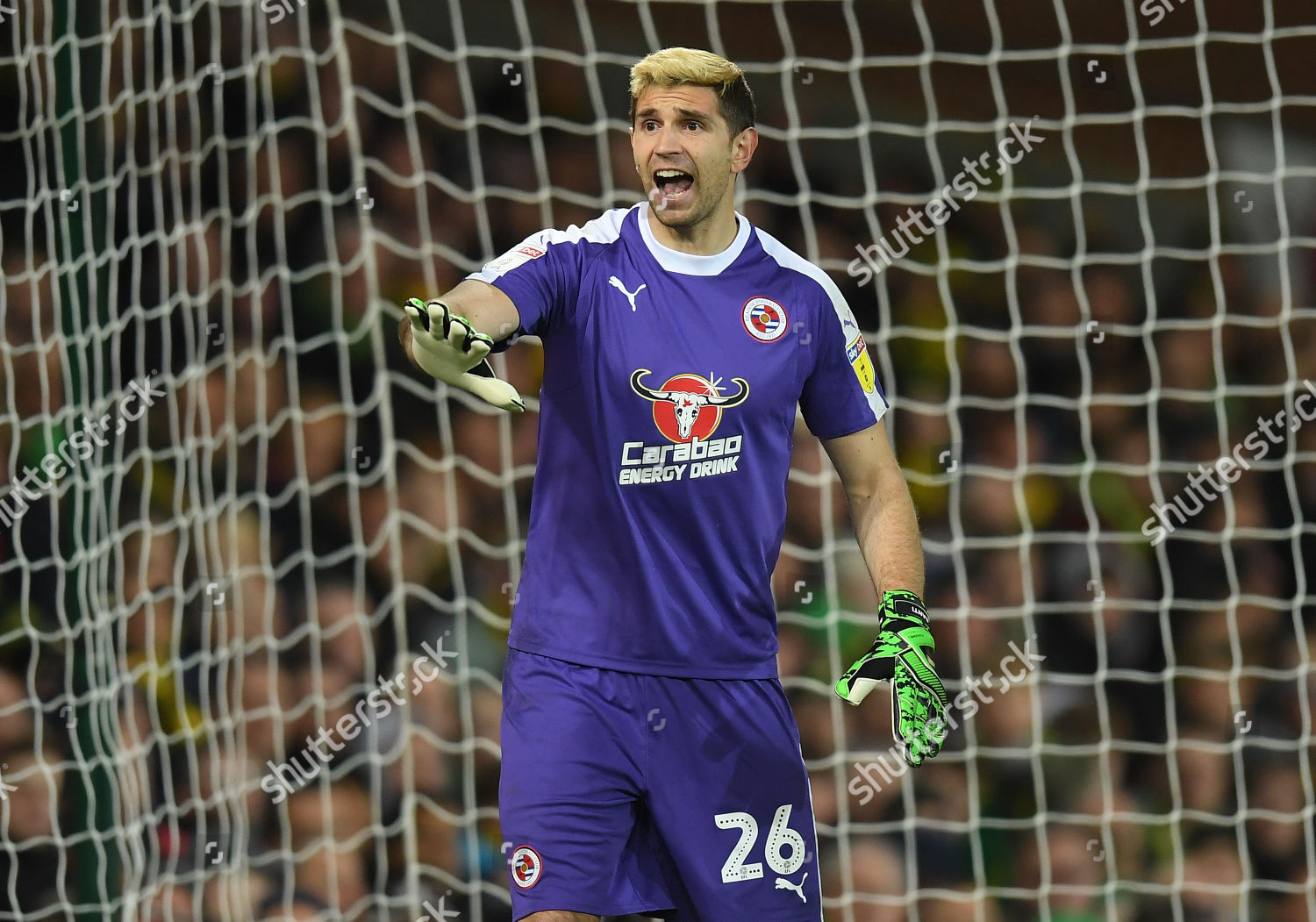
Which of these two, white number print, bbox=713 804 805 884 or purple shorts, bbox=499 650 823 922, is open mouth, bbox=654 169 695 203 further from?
white number print, bbox=713 804 805 884

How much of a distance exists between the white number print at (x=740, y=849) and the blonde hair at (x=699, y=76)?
109 centimetres

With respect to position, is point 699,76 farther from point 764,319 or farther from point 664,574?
point 664,574

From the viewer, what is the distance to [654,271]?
2.52 m

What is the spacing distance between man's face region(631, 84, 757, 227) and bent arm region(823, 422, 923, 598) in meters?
0.48

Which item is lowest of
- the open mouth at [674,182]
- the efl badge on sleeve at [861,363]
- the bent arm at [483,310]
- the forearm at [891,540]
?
the forearm at [891,540]

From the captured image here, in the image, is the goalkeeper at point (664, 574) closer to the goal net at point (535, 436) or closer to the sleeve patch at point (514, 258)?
the sleeve patch at point (514, 258)

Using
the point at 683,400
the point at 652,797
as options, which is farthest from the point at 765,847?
the point at 683,400

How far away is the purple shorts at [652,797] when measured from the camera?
2311 millimetres

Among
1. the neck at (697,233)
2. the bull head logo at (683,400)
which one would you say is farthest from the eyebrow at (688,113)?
the bull head logo at (683,400)

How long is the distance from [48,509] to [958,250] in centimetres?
306

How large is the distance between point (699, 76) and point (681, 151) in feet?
0.45

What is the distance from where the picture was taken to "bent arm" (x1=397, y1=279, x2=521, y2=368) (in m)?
2.21

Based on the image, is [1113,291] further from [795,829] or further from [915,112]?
[795,829]

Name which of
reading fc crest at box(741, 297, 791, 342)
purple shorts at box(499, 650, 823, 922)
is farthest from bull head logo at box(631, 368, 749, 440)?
purple shorts at box(499, 650, 823, 922)
